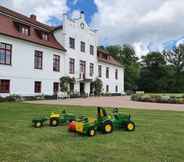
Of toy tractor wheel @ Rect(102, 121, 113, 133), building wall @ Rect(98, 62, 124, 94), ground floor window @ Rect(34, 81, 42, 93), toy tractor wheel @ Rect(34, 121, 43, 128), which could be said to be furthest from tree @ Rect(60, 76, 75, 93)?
toy tractor wheel @ Rect(102, 121, 113, 133)

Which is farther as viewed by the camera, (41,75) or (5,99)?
(41,75)

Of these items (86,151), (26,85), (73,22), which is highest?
(73,22)

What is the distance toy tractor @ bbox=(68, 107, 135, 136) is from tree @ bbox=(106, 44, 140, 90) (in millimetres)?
57762

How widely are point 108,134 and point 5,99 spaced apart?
18.4m

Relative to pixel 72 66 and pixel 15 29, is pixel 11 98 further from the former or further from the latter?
pixel 72 66

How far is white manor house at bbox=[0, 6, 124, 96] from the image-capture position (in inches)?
993

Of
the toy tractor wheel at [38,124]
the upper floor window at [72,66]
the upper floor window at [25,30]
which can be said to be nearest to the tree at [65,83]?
the upper floor window at [72,66]

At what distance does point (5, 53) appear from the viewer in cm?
2473

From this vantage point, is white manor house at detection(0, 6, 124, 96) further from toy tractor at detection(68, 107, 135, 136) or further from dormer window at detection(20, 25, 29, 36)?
toy tractor at detection(68, 107, 135, 136)

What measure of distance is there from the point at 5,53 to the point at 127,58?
5274 cm

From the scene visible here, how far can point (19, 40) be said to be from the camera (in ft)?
85.6

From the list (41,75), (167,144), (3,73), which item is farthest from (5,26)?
(167,144)

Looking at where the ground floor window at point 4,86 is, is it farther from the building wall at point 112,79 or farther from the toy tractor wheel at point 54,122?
the building wall at point 112,79

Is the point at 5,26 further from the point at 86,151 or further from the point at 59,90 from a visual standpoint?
the point at 86,151
